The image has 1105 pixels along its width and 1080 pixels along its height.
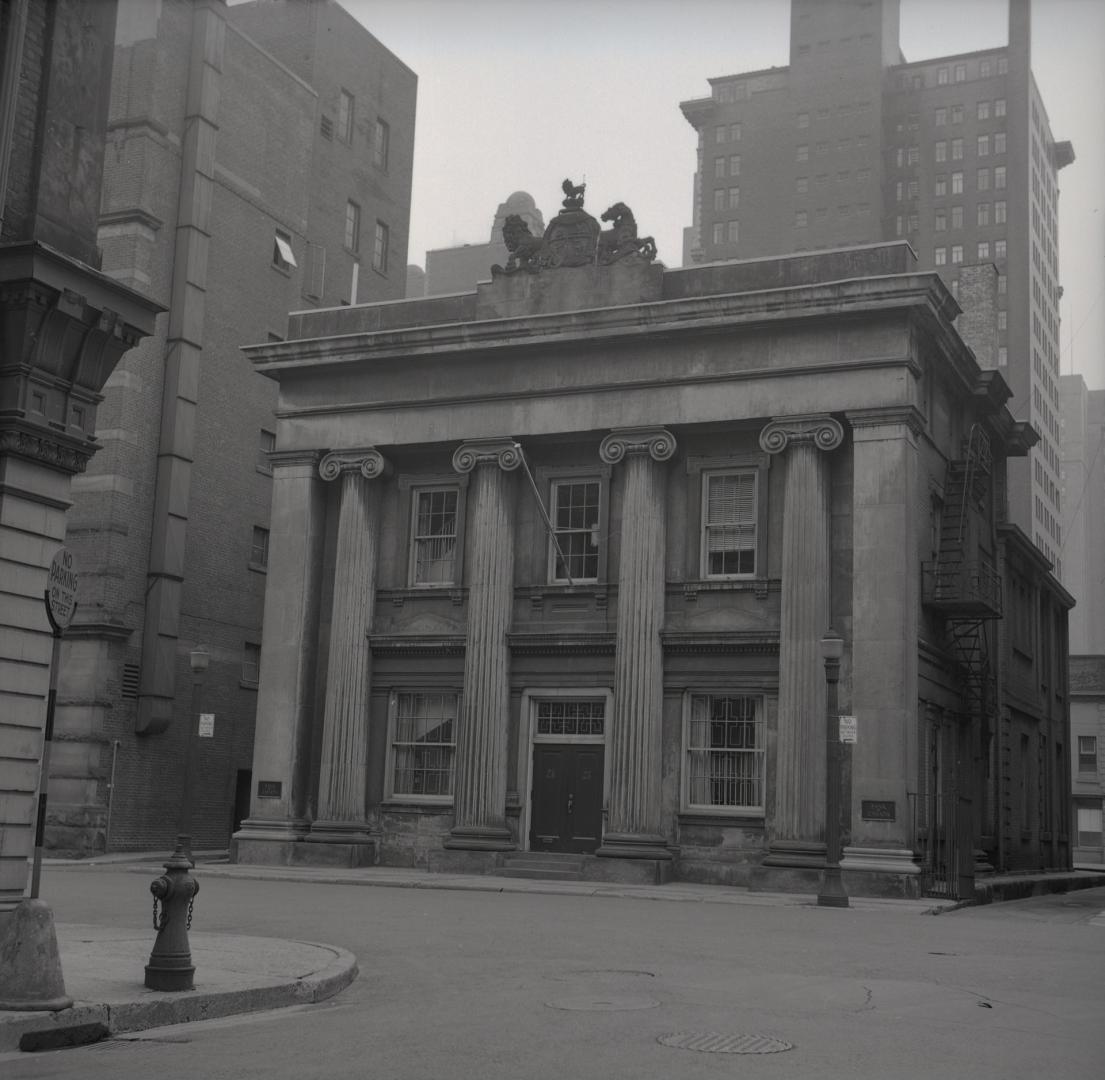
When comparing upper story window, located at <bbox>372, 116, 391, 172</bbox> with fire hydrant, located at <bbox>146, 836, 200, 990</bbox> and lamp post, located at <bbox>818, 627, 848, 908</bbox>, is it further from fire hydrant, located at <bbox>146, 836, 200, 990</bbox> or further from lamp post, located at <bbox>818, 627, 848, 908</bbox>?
fire hydrant, located at <bbox>146, 836, 200, 990</bbox>

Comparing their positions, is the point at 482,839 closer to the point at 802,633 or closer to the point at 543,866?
the point at 543,866

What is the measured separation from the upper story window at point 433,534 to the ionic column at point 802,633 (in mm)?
7402

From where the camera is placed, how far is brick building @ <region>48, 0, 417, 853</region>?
35.0 metres

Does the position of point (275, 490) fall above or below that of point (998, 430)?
below

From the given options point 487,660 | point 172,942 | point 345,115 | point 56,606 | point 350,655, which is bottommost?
point 172,942

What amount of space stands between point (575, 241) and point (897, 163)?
9860 cm

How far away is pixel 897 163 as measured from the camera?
122688 mm

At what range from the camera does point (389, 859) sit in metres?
31.4

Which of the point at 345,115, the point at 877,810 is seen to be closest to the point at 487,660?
the point at 877,810

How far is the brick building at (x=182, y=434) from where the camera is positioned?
1378 inches

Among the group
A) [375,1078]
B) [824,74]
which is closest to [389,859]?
[375,1078]

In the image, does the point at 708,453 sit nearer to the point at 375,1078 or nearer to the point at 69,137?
the point at 69,137

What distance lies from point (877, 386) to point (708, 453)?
3795 millimetres

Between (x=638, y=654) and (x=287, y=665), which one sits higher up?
(x=638, y=654)
